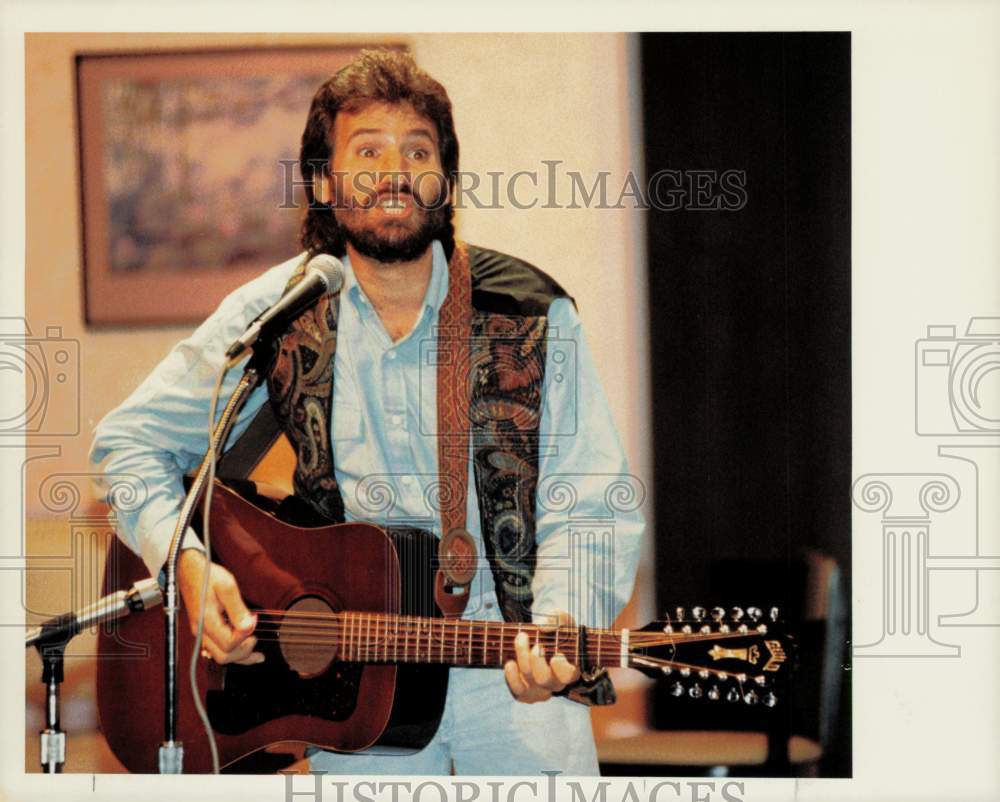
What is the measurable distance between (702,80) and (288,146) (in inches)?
39.0

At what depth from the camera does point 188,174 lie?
280 cm

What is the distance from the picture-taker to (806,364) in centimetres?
279

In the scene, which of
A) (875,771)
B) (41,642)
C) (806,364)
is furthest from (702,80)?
(41,642)

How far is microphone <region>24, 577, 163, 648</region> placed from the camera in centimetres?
273

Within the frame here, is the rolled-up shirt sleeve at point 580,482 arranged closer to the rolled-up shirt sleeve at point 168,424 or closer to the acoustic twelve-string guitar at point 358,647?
the acoustic twelve-string guitar at point 358,647

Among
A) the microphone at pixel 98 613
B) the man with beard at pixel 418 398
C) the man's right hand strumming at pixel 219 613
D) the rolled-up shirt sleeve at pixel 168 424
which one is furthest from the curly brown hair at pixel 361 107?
the microphone at pixel 98 613

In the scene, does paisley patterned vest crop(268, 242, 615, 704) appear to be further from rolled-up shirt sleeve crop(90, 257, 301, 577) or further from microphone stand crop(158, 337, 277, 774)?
microphone stand crop(158, 337, 277, 774)

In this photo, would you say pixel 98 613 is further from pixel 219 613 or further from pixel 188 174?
pixel 188 174

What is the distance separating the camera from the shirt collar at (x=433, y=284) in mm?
2754

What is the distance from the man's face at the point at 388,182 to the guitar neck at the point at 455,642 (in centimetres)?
85

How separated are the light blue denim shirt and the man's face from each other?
0.08 meters

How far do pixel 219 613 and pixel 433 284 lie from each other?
0.89m

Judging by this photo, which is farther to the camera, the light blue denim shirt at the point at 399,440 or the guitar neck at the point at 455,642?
the light blue denim shirt at the point at 399,440

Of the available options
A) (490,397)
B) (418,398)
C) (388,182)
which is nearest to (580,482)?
(490,397)
